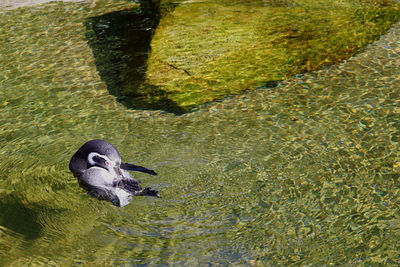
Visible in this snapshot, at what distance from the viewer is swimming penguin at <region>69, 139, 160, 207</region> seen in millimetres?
4082

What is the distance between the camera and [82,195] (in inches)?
176

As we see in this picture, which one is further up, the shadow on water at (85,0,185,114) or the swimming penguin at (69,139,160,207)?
the swimming penguin at (69,139,160,207)

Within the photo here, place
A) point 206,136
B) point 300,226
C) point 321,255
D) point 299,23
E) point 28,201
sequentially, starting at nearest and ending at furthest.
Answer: point 321,255 < point 300,226 < point 28,201 < point 206,136 < point 299,23

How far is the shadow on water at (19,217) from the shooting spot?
404 centimetres

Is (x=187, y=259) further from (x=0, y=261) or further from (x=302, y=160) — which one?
(x=302, y=160)

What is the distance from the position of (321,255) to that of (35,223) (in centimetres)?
227

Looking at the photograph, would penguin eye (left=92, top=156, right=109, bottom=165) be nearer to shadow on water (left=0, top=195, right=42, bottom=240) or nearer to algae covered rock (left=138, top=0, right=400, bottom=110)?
shadow on water (left=0, top=195, right=42, bottom=240)

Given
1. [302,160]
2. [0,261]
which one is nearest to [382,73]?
[302,160]

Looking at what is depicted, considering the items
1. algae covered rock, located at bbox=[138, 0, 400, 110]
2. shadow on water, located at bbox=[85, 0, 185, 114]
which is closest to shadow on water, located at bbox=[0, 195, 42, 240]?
shadow on water, located at bbox=[85, 0, 185, 114]

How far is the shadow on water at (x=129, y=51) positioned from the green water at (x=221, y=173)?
21 centimetres

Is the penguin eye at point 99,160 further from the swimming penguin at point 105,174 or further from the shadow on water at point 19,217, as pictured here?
the shadow on water at point 19,217

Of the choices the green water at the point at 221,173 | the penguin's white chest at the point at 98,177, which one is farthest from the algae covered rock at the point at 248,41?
the penguin's white chest at the point at 98,177

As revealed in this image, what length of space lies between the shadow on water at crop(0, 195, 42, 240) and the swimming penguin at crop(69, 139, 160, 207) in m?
0.50

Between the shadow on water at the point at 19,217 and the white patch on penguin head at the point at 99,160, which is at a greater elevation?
the white patch on penguin head at the point at 99,160
